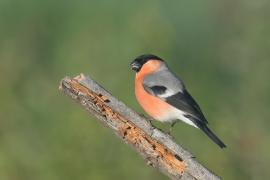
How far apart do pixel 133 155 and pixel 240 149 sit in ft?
3.91

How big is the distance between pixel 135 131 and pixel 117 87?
3.04 meters

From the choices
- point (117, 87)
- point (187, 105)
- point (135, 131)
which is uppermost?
point (117, 87)

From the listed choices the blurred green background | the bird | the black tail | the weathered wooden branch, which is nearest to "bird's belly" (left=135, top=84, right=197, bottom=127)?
the bird

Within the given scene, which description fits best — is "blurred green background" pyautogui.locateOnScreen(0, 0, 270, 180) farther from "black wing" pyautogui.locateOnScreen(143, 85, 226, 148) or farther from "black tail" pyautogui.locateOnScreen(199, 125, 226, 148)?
"black tail" pyautogui.locateOnScreen(199, 125, 226, 148)

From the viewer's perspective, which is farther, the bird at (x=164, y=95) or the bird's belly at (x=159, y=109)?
the bird's belly at (x=159, y=109)

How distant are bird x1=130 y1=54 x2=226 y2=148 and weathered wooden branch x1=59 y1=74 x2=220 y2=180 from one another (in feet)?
2.66

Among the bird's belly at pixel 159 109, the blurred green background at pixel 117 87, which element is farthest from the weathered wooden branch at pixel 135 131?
the blurred green background at pixel 117 87

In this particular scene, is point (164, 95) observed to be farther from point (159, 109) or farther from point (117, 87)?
point (117, 87)

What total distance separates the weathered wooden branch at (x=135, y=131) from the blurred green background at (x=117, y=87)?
177 centimetres

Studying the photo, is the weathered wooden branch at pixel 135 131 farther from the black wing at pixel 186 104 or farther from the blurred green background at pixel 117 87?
the blurred green background at pixel 117 87

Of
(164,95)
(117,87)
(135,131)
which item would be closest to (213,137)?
(164,95)

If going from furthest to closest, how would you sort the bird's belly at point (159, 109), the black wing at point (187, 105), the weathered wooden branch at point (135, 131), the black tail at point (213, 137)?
the bird's belly at point (159, 109) → the black wing at point (187, 105) → the black tail at point (213, 137) → the weathered wooden branch at point (135, 131)

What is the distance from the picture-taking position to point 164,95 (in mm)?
6586

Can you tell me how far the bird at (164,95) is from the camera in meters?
6.39
